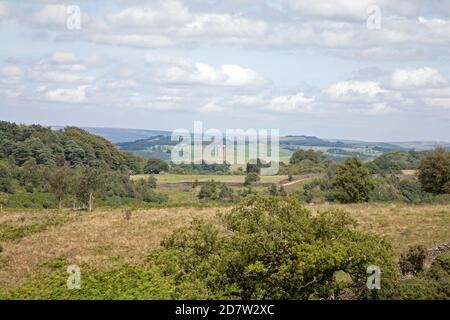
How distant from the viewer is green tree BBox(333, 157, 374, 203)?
176 ft

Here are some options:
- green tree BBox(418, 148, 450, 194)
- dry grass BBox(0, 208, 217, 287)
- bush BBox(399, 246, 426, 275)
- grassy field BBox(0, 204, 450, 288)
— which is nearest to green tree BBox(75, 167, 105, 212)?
grassy field BBox(0, 204, 450, 288)

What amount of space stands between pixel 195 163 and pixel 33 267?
148m

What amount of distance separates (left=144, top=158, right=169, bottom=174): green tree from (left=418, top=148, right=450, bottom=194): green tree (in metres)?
108

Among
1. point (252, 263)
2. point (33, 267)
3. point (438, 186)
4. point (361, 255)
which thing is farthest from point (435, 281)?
point (438, 186)

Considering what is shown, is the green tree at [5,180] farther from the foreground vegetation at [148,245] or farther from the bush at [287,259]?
the bush at [287,259]

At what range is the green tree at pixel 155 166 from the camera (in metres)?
155

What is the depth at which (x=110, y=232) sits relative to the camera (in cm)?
3800

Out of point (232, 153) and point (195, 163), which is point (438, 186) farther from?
point (195, 163)

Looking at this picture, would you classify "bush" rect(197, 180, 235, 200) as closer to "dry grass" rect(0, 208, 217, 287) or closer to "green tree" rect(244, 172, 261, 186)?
"green tree" rect(244, 172, 261, 186)

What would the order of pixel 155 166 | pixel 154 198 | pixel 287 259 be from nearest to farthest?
pixel 287 259
pixel 154 198
pixel 155 166

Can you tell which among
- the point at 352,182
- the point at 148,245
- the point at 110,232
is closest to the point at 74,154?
the point at 352,182

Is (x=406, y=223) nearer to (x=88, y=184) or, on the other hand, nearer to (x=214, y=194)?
(x=88, y=184)

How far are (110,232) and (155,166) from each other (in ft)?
393

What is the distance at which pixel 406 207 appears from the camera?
45.2 meters
